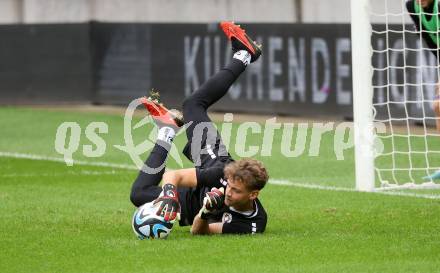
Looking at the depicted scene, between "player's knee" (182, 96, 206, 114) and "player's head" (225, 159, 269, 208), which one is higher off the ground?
"player's knee" (182, 96, 206, 114)

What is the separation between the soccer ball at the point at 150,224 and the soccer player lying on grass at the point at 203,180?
6 centimetres

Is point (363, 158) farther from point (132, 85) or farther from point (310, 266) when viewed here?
point (132, 85)

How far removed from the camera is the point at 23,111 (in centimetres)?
2208

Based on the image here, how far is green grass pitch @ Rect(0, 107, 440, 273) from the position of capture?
27.6 feet

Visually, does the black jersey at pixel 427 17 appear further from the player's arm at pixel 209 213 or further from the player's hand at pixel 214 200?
the player's hand at pixel 214 200

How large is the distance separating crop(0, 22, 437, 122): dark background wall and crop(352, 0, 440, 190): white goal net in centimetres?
5

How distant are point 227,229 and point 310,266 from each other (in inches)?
57.0

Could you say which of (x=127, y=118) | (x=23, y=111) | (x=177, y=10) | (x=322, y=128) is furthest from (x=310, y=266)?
(x=177, y=10)

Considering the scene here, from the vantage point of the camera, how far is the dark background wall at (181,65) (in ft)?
64.1

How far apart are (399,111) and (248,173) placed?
33.1ft

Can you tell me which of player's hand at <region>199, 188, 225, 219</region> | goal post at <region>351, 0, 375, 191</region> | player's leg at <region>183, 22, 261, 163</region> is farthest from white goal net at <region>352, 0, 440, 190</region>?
player's hand at <region>199, 188, 225, 219</region>

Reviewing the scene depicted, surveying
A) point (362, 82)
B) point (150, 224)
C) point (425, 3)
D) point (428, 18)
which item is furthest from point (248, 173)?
point (428, 18)

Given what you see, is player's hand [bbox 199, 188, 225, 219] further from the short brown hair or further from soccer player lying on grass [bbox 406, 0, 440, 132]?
soccer player lying on grass [bbox 406, 0, 440, 132]

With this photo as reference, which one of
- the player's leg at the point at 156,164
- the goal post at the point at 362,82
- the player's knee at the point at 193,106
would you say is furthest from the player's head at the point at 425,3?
the player's leg at the point at 156,164
